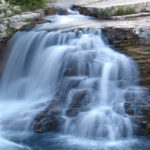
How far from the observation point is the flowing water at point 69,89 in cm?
666

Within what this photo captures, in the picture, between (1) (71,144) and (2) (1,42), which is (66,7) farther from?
(1) (71,144)

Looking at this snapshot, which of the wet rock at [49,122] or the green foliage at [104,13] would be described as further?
the green foliage at [104,13]

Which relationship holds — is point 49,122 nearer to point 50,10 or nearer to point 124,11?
point 124,11

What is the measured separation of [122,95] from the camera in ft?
23.6

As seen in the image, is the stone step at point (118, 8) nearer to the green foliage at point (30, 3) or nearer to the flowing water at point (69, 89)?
the green foliage at point (30, 3)

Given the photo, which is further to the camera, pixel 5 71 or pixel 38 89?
pixel 5 71

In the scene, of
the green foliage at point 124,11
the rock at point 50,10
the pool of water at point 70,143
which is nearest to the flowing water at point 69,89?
the pool of water at point 70,143

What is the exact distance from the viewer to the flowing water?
6.66m

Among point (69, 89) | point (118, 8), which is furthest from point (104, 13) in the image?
point (69, 89)

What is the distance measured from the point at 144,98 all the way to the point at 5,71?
404 centimetres

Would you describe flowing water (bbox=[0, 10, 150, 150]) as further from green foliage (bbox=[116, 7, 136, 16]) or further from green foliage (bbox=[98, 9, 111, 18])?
green foliage (bbox=[116, 7, 136, 16])

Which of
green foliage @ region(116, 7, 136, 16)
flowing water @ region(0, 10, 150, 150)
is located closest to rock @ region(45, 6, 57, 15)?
flowing water @ region(0, 10, 150, 150)

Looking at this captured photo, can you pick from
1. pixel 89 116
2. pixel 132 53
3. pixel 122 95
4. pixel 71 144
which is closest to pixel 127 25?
pixel 132 53

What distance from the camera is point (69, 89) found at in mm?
7461
